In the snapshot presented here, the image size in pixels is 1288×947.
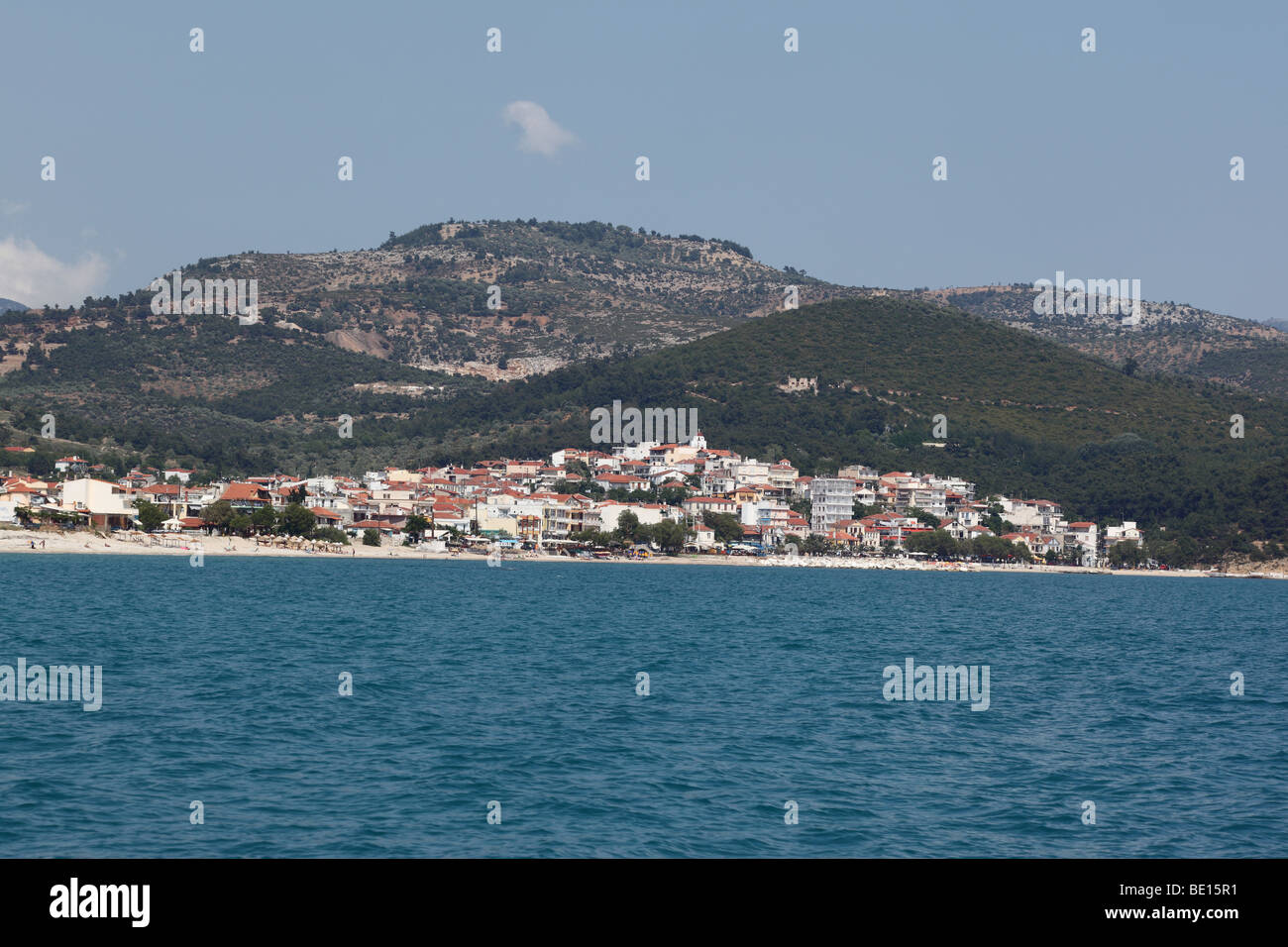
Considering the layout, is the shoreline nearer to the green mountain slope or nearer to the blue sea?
the green mountain slope

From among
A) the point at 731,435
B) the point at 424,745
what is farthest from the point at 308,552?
the point at 424,745

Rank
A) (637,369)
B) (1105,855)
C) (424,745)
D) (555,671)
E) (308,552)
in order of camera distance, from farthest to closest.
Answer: (637,369), (308,552), (555,671), (424,745), (1105,855)

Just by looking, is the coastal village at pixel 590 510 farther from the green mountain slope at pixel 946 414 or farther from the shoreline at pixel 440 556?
the green mountain slope at pixel 946 414

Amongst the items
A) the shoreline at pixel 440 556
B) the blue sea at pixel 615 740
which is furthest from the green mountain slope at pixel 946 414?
the blue sea at pixel 615 740
